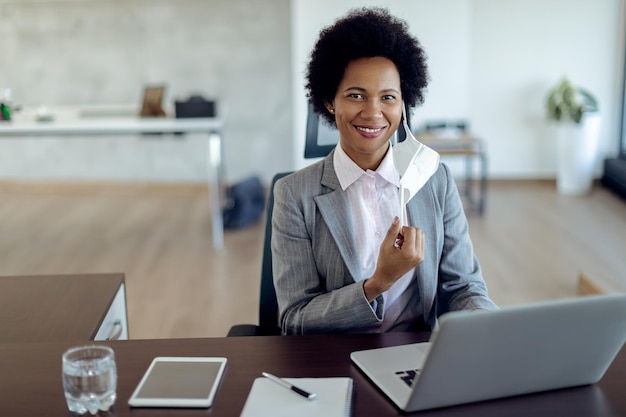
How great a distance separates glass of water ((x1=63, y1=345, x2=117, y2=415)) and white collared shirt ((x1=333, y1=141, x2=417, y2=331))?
2.13ft

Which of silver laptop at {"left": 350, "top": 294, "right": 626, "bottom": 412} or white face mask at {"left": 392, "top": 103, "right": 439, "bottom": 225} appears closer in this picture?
silver laptop at {"left": 350, "top": 294, "right": 626, "bottom": 412}

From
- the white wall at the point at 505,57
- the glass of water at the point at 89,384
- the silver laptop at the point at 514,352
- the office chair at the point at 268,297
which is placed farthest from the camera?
the white wall at the point at 505,57

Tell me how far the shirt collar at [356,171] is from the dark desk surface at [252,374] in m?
0.39

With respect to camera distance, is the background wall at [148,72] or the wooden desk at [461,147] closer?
the wooden desk at [461,147]

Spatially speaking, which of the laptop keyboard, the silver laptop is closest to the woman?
the laptop keyboard

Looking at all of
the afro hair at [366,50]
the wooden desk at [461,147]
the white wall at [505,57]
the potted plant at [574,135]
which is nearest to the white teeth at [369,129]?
the afro hair at [366,50]

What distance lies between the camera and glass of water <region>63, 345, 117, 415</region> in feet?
3.90

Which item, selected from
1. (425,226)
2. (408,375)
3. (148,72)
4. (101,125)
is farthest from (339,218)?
(148,72)

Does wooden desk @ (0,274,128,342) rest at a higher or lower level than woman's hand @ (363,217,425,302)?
lower

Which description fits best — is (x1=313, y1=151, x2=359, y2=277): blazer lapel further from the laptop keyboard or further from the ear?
the laptop keyboard

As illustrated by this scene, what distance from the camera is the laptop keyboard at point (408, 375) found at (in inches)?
50.6

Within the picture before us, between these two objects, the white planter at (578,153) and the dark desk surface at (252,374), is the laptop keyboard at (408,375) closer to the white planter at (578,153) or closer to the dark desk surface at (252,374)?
the dark desk surface at (252,374)

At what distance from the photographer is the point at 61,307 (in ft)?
5.84

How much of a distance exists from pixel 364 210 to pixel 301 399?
0.60 m
